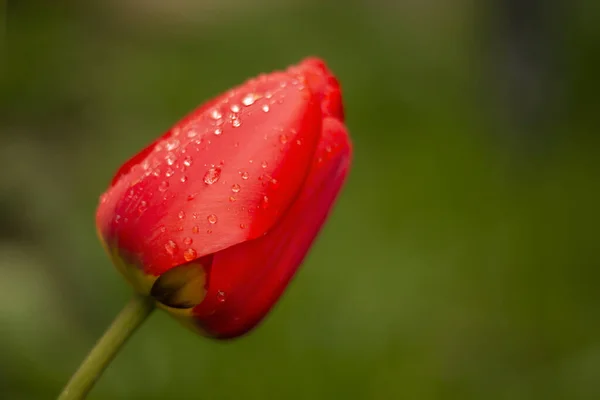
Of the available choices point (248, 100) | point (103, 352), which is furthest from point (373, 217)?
point (103, 352)

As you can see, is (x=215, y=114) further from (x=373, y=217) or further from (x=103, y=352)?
(x=373, y=217)

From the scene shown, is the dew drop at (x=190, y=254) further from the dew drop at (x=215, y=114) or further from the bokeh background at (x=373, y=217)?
the bokeh background at (x=373, y=217)

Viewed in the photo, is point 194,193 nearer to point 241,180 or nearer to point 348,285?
point 241,180

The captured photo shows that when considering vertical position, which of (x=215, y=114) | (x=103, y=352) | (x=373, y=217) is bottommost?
(x=373, y=217)

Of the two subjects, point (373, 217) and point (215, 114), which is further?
point (373, 217)

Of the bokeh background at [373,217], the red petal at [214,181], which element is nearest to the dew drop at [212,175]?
the red petal at [214,181]

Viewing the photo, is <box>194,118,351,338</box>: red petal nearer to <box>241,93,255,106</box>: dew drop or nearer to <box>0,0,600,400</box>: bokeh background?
<box>241,93,255,106</box>: dew drop
